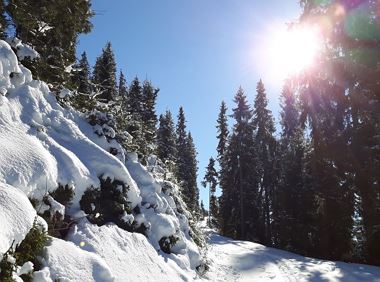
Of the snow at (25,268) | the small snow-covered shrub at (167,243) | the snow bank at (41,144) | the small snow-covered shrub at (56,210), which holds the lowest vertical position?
the snow at (25,268)

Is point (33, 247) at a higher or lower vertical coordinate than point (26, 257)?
higher

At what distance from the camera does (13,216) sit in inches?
202

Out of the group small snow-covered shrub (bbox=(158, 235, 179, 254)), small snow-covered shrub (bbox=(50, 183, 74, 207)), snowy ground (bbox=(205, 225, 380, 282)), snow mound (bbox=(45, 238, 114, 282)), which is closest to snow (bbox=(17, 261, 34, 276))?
snow mound (bbox=(45, 238, 114, 282))

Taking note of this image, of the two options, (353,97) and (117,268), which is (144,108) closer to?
(353,97)

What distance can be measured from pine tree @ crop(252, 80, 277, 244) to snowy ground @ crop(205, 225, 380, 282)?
23.9 metres

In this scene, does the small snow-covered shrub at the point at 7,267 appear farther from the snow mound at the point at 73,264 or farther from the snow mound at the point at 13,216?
the snow mound at the point at 73,264

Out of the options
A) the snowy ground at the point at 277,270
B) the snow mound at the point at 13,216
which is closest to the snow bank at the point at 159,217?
the snowy ground at the point at 277,270

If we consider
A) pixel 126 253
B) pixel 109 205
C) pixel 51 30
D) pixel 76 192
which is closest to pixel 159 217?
pixel 109 205

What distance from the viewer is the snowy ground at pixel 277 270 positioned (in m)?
12.4

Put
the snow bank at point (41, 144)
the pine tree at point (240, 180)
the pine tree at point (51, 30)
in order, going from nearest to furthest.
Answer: the snow bank at point (41, 144) < the pine tree at point (51, 30) < the pine tree at point (240, 180)

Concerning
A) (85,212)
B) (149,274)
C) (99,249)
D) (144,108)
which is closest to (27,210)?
(99,249)

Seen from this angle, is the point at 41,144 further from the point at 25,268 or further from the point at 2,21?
the point at 2,21

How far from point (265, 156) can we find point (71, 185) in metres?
35.9

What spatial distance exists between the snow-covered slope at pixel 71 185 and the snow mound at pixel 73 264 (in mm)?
14
